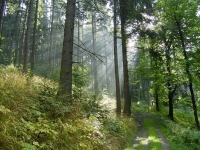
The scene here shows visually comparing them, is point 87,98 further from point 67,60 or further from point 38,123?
point 38,123

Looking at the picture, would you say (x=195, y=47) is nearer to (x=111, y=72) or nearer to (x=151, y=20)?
(x=151, y=20)

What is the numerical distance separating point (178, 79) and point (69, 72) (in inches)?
494

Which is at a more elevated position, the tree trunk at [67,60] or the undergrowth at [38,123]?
the tree trunk at [67,60]

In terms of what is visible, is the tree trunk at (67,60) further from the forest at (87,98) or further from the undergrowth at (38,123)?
the undergrowth at (38,123)

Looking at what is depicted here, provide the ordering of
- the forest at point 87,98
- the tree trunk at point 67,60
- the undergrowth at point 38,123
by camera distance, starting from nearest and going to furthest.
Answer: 1. the undergrowth at point 38,123
2. the forest at point 87,98
3. the tree trunk at point 67,60

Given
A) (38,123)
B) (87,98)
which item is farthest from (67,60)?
(38,123)

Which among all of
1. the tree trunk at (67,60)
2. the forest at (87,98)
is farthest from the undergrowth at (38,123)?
the tree trunk at (67,60)

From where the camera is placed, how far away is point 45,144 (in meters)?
4.14

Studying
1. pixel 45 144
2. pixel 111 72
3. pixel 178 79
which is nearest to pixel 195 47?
pixel 178 79

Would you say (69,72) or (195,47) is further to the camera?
(195,47)

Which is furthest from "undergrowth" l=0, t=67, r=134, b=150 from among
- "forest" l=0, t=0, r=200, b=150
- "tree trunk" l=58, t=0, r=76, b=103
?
"tree trunk" l=58, t=0, r=76, b=103

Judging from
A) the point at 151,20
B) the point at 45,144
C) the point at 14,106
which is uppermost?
the point at 151,20

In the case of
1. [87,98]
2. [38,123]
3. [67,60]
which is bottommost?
[38,123]

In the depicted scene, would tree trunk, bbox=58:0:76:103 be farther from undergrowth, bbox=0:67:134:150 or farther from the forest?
undergrowth, bbox=0:67:134:150
